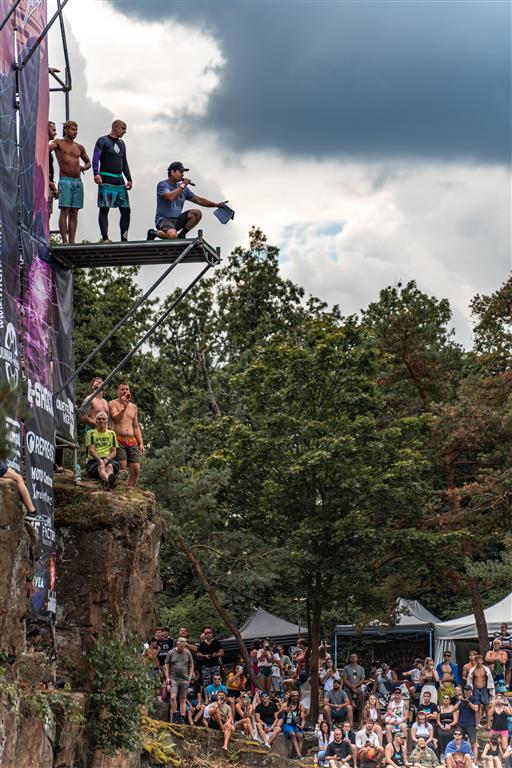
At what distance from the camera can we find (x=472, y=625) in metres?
34.2

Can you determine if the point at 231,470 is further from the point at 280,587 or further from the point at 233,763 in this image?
the point at 233,763

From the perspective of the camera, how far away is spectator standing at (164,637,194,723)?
23422 mm

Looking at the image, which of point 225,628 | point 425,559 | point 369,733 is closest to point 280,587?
point 225,628

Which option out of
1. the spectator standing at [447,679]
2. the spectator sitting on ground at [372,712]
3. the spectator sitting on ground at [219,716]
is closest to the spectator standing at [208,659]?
the spectator sitting on ground at [219,716]

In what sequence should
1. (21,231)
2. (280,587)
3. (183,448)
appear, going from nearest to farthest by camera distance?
1. (21,231)
2. (183,448)
3. (280,587)

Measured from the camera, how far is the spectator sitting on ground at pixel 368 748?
920 inches

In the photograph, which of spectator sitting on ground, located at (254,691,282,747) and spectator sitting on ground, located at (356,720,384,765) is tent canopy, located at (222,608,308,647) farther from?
spectator sitting on ground, located at (356,720,384,765)

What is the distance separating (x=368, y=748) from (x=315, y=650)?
7191 mm

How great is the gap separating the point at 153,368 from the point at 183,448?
1700 cm

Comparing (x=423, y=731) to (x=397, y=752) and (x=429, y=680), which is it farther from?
(x=429, y=680)

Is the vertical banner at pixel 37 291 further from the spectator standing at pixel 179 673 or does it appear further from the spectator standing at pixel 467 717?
the spectator standing at pixel 467 717

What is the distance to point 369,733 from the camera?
2367 cm

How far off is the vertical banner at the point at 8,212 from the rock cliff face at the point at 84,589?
7.00 feet

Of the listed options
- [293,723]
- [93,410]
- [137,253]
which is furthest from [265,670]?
[137,253]
